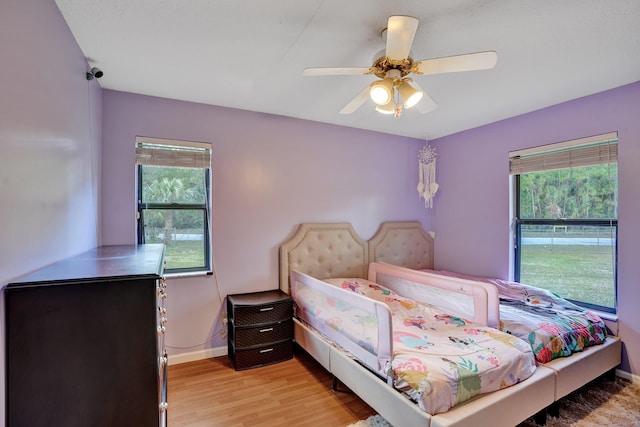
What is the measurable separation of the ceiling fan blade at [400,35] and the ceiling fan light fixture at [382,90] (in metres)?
0.15

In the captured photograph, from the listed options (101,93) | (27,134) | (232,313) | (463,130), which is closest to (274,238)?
(232,313)

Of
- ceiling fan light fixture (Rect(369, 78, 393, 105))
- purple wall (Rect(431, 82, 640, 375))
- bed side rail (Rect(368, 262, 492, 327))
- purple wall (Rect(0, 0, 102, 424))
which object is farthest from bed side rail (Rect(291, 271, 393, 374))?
purple wall (Rect(431, 82, 640, 375))

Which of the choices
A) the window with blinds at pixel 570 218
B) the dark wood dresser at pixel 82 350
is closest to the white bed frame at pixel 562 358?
the window with blinds at pixel 570 218

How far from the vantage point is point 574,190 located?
2840mm

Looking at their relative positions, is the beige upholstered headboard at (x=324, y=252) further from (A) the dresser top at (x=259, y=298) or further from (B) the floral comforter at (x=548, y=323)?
(B) the floral comforter at (x=548, y=323)

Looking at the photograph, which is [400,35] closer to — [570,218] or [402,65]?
[402,65]

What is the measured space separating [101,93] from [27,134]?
1.56 metres

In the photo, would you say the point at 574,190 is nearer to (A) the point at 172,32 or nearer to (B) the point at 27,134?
(A) the point at 172,32

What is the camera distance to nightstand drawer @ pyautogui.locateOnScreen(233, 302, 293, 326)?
8.71 ft

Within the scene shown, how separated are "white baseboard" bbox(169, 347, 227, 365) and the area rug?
4.92 feet

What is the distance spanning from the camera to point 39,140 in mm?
1314

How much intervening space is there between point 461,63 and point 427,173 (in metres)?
2.59

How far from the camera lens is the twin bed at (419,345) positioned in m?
1.63

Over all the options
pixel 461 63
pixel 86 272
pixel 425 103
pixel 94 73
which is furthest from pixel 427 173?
pixel 86 272
